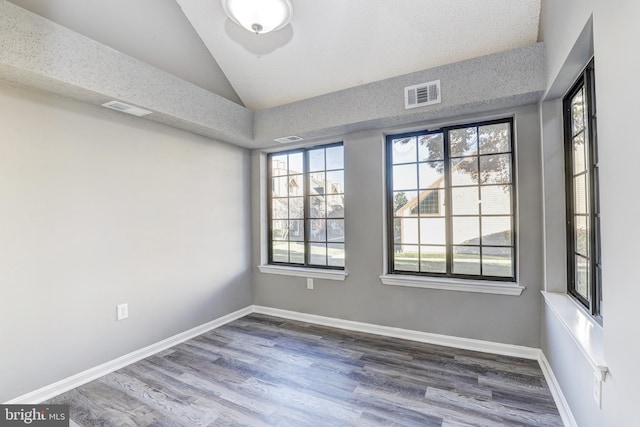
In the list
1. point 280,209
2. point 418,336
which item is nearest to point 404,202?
point 418,336

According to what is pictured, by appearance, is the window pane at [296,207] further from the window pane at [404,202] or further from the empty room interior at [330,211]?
the window pane at [404,202]

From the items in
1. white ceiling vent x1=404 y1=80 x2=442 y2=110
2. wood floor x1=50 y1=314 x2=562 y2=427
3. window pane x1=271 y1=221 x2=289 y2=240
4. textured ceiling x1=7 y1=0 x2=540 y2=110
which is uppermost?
textured ceiling x1=7 y1=0 x2=540 y2=110

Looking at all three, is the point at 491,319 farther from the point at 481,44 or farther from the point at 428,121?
the point at 481,44

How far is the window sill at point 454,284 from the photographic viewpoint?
264cm

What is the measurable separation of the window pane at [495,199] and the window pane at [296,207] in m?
2.03

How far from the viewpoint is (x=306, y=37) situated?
2873mm

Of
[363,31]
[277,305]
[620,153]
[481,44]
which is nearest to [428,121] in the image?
[481,44]

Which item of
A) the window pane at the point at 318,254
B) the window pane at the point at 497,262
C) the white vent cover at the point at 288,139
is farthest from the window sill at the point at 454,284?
the white vent cover at the point at 288,139

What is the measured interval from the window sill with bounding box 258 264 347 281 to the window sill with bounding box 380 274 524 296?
52 cm

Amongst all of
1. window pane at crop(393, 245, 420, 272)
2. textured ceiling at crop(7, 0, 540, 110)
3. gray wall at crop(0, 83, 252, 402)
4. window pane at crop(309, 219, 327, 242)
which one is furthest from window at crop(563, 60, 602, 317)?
gray wall at crop(0, 83, 252, 402)

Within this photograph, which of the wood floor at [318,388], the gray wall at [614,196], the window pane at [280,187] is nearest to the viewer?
the gray wall at [614,196]

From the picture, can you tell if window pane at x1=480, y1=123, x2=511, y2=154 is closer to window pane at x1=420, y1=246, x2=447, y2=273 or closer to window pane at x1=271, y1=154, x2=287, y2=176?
window pane at x1=420, y1=246, x2=447, y2=273

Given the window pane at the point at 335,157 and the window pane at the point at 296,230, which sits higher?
the window pane at the point at 335,157

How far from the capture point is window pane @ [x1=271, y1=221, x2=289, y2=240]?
13.1 feet
